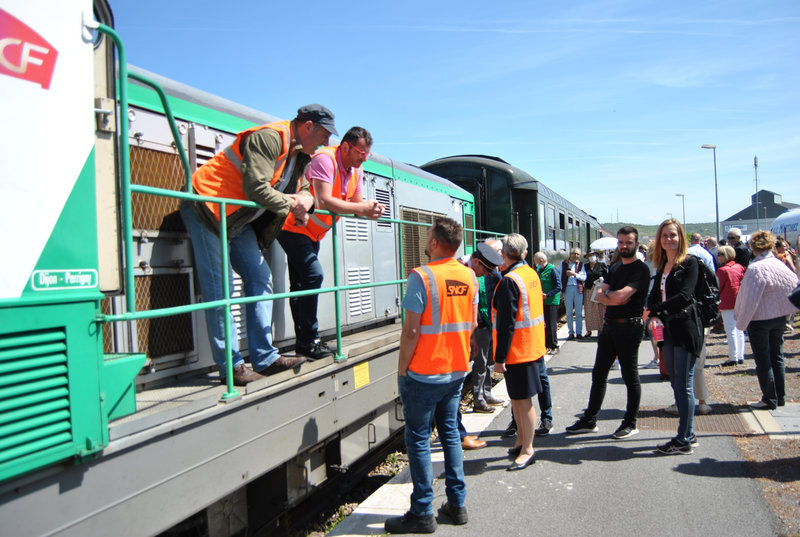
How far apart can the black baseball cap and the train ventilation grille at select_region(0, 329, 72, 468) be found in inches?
80.0

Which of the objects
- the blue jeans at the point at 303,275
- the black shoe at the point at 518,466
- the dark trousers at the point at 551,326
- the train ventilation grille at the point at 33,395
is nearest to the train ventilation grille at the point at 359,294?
the blue jeans at the point at 303,275

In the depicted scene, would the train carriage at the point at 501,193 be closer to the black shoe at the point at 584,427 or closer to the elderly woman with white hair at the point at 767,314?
the elderly woman with white hair at the point at 767,314

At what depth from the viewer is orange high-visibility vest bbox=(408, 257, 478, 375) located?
10.8 feet

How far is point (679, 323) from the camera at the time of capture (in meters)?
4.43

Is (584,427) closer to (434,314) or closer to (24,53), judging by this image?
(434,314)

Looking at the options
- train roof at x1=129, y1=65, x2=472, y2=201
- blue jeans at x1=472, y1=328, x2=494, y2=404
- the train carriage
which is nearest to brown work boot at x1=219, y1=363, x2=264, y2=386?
train roof at x1=129, y1=65, x2=472, y2=201

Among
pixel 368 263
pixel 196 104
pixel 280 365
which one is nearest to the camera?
pixel 280 365

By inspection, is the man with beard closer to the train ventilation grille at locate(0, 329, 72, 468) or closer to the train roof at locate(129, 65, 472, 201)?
the train roof at locate(129, 65, 472, 201)

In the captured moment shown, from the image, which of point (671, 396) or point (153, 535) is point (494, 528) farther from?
point (671, 396)

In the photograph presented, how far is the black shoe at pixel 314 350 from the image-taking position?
152 inches

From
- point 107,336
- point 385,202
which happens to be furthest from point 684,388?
point 107,336

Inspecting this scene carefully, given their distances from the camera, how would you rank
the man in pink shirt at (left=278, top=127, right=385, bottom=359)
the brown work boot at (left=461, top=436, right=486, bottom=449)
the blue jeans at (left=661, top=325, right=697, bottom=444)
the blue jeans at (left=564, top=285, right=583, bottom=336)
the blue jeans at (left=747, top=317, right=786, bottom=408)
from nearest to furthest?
1. the man in pink shirt at (left=278, top=127, right=385, bottom=359)
2. the blue jeans at (left=661, top=325, right=697, bottom=444)
3. the brown work boot at (left=461, top=436, right=486, bottom=449)
4. the blue jeans at (left=747, top=317, right=786, bottom=408)
5. the blue jeans at (left=564, top=285, right=583, bottom=336)

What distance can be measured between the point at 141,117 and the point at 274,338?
70.1 inches

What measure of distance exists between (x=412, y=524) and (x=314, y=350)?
49.9 inches
